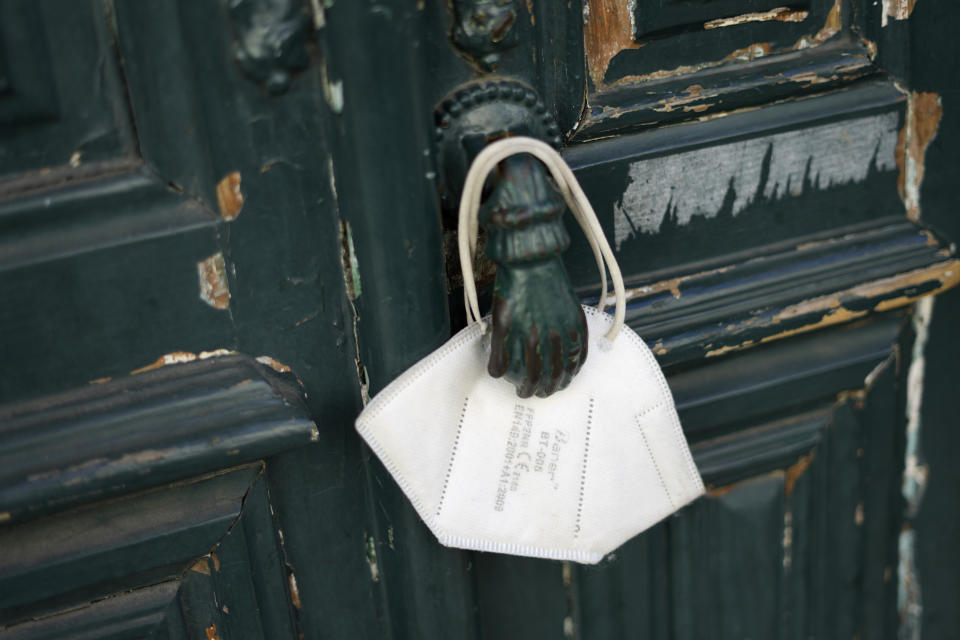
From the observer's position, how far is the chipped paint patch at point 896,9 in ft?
2.35

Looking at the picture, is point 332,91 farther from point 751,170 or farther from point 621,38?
point 751,170

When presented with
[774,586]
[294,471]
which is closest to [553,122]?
[294,471]

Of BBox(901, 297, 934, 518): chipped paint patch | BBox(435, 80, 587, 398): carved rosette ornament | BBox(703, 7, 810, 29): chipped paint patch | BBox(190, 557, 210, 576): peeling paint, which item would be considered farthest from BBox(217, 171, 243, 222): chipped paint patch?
BBox(901, 297, 934, 518): chipped paint patch

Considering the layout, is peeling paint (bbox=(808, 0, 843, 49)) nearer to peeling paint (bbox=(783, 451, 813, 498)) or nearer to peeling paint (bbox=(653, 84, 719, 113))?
peeling paint (bbox=(653, 84, 719, 113))

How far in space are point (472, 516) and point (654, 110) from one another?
0.34 metres

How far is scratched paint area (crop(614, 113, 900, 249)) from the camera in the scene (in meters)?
0.68

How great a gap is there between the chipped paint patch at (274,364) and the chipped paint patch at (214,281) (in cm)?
4

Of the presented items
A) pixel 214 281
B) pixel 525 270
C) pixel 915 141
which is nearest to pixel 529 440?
pixel 525 270

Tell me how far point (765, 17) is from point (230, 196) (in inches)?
17.9

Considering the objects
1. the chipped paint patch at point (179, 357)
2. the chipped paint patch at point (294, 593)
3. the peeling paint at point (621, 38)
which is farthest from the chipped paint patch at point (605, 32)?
the chipped paint patch at point (294, 593)

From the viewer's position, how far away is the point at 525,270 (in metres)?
0.52

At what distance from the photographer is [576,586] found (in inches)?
29.8

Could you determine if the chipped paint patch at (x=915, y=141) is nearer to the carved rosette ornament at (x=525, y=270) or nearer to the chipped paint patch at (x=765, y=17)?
the chipped paint patch at (x=765, y=17)

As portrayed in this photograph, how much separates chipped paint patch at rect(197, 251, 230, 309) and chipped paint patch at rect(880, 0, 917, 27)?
592mm
